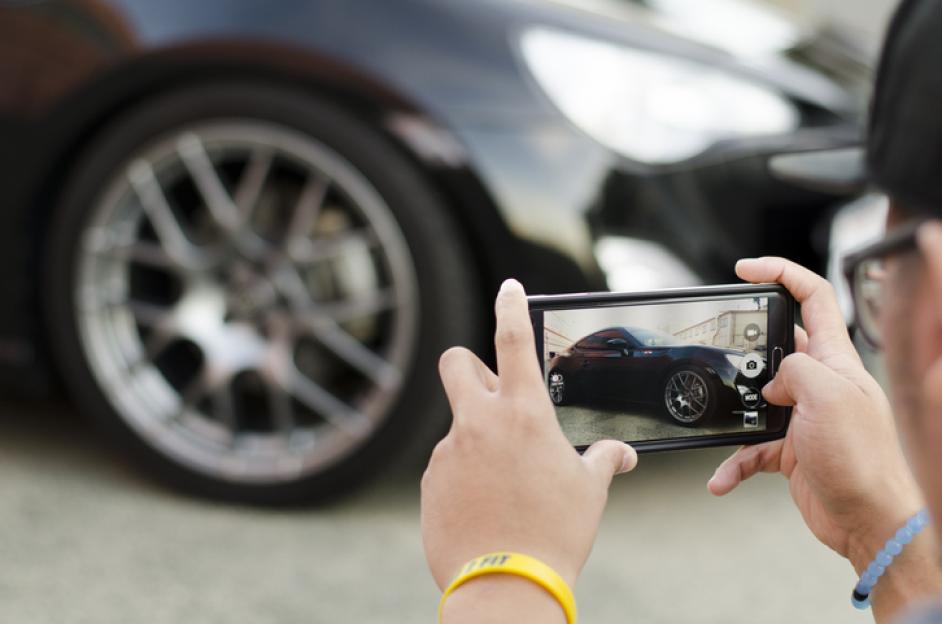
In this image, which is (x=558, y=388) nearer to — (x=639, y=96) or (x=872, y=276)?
(x=872, y=276)

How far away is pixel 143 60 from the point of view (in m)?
2.45

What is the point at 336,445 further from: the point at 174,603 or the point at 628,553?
the point at 628,553

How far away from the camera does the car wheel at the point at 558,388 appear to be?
46.0 inches

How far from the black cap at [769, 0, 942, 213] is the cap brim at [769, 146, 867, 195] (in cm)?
187

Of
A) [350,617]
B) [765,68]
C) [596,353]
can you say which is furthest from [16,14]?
[596,353]

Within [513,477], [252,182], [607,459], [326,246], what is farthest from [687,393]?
[252,182]

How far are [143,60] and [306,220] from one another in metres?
0.47

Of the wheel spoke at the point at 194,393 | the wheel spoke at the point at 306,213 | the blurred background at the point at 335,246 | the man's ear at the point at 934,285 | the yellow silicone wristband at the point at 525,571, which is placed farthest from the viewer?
the wheel spoke at the point at 194,393

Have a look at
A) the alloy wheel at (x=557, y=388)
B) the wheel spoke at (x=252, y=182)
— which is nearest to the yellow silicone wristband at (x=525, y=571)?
the alloy wheel at (x=557, y=388)

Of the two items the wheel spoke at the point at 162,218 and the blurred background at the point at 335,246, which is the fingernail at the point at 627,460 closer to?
the blurred background at the point at 335,246


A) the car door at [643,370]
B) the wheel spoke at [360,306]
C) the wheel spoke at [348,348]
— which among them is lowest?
the wheel spoke at [348,348]

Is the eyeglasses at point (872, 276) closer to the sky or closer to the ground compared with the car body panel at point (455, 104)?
closer to the sky

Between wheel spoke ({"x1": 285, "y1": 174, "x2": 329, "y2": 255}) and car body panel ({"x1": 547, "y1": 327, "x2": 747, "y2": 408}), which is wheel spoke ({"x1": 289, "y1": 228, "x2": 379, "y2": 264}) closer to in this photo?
wheel spoke ({"x1": 285, "y1": 174, "x2": 329, "y2": 255})

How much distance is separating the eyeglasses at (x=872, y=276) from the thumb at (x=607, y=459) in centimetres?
23
